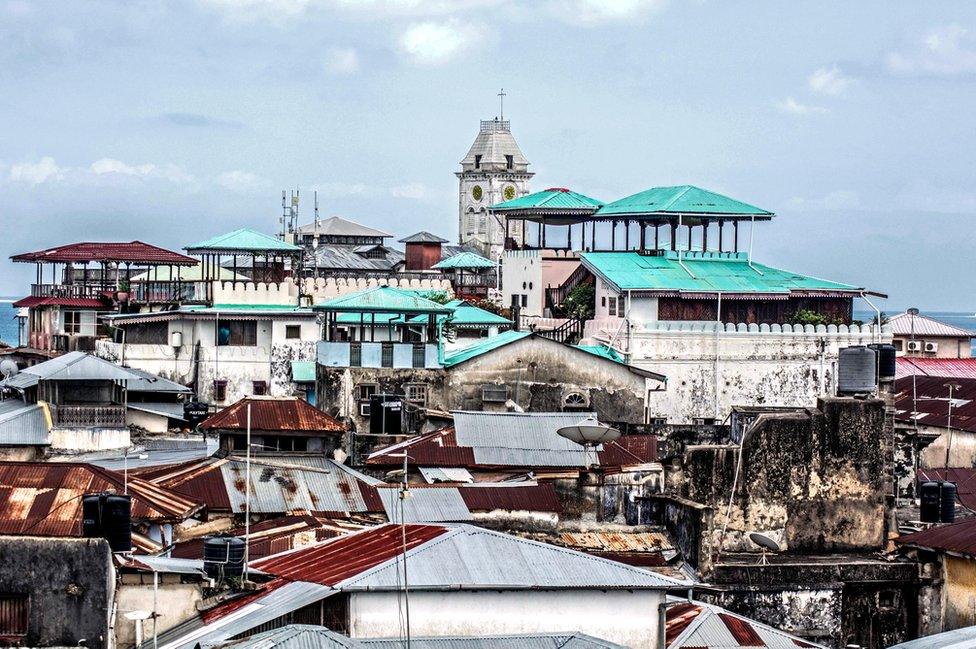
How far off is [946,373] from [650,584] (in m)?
58.5

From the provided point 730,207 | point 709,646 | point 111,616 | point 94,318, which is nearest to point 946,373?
point 730,207

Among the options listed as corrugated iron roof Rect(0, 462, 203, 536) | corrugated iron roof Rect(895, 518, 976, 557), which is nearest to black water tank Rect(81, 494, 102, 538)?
corrugated iron roof Rect(0, 462, 203, 536)

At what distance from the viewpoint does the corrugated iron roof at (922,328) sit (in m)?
94.9

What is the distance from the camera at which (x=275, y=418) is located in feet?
149

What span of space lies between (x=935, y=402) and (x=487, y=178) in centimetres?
7645

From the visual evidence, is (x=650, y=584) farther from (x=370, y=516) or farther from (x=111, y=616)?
(x=370, y=516)

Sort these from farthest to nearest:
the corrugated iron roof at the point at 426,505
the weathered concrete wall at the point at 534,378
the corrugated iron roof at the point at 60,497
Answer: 1. the weathered concrete wall at the point at 534,378
2. the corrugated iron roof at the point at 426,505
3. the corrugated iron roof at the point at 60,497

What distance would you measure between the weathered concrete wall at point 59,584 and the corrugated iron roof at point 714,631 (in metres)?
9.12

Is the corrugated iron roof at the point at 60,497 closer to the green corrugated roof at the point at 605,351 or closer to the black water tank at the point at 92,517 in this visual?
the black water tank at the point at 92,517

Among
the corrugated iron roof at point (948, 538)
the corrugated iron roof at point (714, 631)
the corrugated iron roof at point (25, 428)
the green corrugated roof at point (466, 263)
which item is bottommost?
the corrugated iron roof at point (714, 631)

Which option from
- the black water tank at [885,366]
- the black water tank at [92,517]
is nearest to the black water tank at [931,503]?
the black water tank at [885,366]

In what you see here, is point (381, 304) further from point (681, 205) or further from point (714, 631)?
point (714, 631)

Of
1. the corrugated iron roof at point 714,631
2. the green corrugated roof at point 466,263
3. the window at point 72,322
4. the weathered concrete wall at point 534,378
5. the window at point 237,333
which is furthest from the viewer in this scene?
the green corrugated roof at point 466,263

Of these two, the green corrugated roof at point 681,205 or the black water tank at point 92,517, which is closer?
the black water tank at point 92,517
